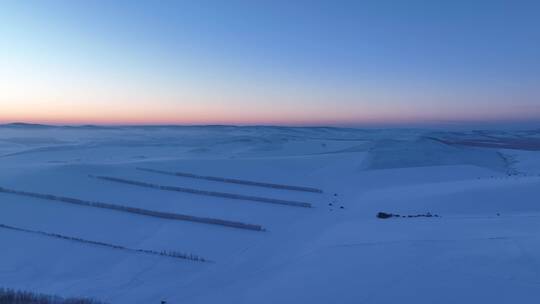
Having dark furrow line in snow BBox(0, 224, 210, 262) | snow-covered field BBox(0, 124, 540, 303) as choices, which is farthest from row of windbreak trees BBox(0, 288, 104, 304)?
dark furrow line in snow BBox(0, 224, 210, 262)

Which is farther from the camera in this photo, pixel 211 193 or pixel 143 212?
pixel 211 193

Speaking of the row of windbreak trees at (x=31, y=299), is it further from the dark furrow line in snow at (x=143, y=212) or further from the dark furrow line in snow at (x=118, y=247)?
the dark furrow line in snow at (x=143, y=212)

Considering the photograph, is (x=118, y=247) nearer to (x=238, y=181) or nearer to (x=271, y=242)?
(x=271, y=242)

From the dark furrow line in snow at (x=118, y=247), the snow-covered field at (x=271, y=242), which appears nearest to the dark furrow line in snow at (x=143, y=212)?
the snow-covered field at (x=271, y=242)

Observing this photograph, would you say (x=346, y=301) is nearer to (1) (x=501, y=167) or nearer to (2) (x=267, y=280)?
(2) (x=267, y=280)

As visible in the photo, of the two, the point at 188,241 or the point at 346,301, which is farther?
the point at 188,241

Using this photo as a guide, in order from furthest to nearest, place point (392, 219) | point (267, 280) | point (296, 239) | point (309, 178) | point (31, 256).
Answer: point (309, 178), point (392, 219), point (296, 239), point (31, 256), point (267, 280)

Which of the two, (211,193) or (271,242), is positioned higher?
(211,193)

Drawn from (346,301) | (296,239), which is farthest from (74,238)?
(346,301)

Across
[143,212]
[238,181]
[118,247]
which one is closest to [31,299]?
[118,247]

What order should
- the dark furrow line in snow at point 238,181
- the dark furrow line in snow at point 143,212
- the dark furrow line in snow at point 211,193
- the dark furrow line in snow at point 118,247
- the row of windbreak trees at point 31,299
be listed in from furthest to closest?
the dark furrow line in snow at point 238,181, the dark furrow line in snow at point 211,193, the dark furrow line in snow at point 143,212, the dark furrow line in snow at point 118,247, the row of windbreak trees at point 31,299

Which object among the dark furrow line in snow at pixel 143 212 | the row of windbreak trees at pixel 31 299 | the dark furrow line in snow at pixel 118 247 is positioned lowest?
the dark furrow line in snow at pixel 118 247
